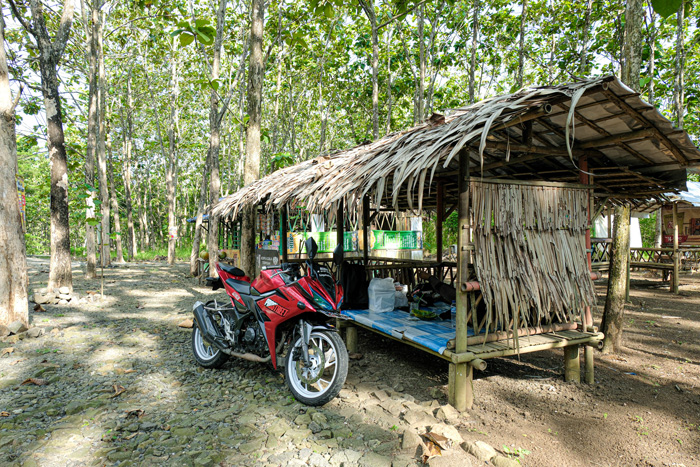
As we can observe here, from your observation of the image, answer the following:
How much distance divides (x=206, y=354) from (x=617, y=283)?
15.8 ft

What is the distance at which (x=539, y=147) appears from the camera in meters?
3.71

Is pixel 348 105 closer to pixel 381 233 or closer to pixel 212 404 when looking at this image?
pixel 381 233

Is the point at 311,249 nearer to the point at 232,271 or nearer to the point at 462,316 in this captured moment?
the point at 232,271

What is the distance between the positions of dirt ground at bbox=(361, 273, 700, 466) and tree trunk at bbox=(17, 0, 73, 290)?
611 centimetres

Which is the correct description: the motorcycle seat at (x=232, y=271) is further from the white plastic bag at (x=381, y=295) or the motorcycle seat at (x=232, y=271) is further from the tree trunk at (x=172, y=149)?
the tree trunk at (x=172, y=149)

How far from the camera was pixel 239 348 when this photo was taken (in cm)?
401

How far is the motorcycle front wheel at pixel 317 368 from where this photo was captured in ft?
10.6

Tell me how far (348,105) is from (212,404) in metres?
17.3

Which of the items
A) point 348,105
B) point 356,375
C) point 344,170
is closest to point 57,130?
point 344,170

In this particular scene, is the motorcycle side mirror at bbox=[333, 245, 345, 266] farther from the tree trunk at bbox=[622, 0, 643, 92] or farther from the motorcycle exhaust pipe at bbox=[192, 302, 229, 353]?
the tree trunk at bbox=[622, 0, 643, 92]

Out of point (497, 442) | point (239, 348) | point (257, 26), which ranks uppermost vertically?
point (257, 26)

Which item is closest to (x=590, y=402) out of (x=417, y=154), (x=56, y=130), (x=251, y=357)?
(x=417, y=154)

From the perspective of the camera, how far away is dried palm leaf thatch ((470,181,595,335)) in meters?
3.35

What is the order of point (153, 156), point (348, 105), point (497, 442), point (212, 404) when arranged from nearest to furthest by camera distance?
point (497, 442)
point (212, 404)
point (348, 105)
point (153, 156)
